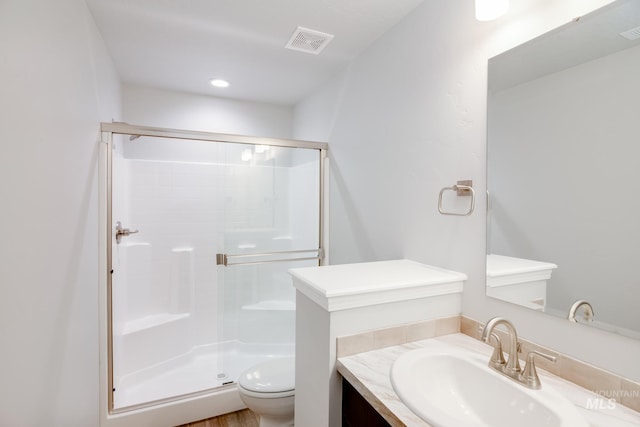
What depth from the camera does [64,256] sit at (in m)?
1.26

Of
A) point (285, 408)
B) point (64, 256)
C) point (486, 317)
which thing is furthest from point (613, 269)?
point (64, 256)

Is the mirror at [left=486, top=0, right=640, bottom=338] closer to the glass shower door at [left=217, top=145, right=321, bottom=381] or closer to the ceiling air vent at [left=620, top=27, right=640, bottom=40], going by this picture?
the ceiling air vent at [left=620, top=27, right=640, bottom=40]

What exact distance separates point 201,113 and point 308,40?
1566 mm

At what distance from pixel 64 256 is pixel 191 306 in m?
1.47

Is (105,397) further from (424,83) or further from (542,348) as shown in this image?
(424,83)

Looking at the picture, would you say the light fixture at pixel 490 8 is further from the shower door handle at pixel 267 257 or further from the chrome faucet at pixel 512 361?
the shower door handle at pixel 267 257

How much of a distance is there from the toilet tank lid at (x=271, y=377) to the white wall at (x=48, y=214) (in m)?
0.80

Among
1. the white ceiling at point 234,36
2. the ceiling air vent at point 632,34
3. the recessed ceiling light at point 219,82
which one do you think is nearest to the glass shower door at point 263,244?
the white ceiling at point 234,36

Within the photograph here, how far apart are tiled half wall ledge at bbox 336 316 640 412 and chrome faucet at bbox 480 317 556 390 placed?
5 cm

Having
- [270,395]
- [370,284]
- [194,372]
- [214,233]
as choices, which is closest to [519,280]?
[370,284]

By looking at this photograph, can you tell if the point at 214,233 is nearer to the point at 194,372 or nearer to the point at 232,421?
the point at 194,372

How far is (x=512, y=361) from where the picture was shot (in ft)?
2.94

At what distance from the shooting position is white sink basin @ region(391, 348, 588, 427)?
74cm

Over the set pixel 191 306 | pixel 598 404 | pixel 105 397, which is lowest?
pixel 105 397
